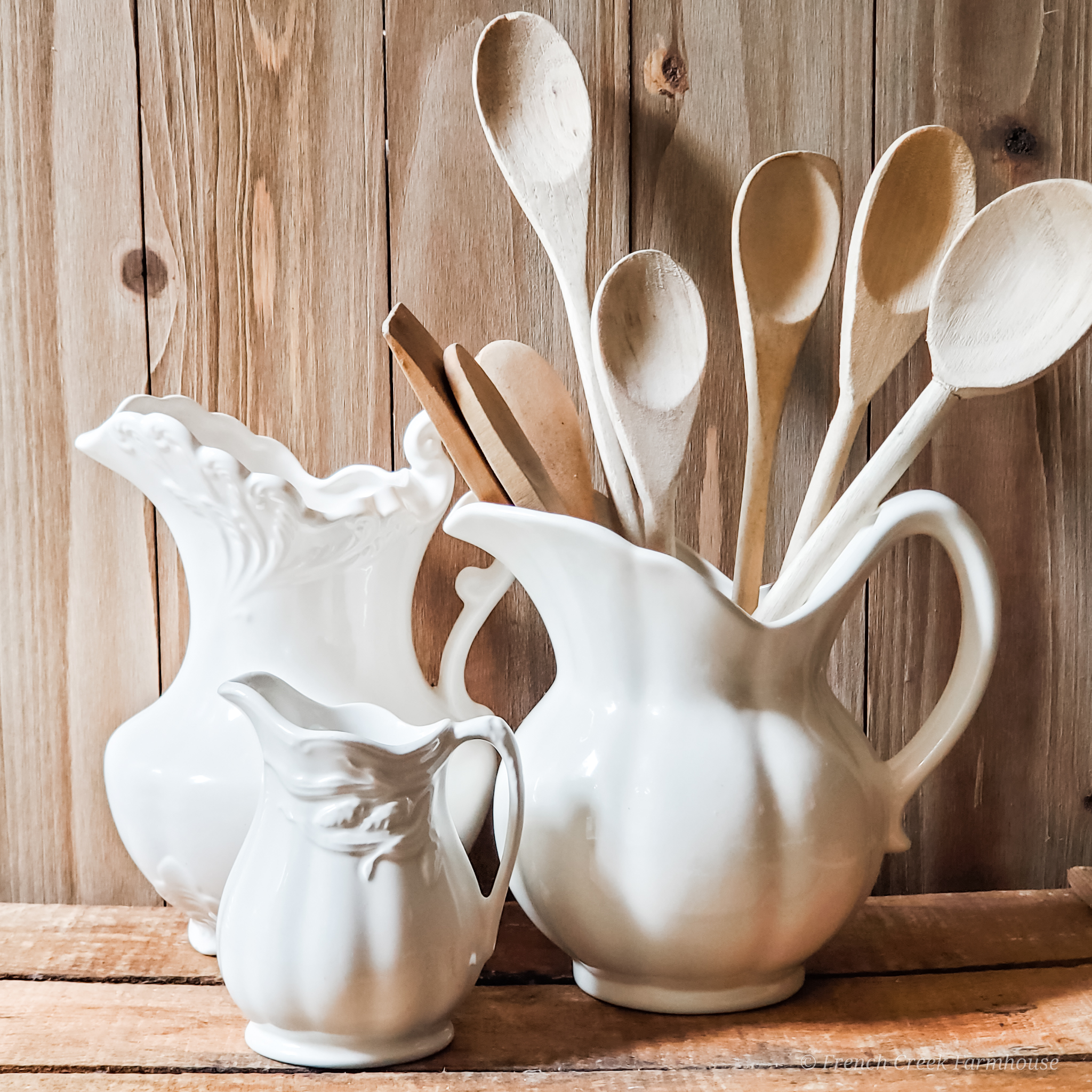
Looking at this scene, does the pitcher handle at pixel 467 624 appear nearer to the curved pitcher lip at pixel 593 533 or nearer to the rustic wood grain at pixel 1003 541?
the curved pitcher lip at pixel 593 533

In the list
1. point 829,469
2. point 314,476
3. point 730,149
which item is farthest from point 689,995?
point 730,149

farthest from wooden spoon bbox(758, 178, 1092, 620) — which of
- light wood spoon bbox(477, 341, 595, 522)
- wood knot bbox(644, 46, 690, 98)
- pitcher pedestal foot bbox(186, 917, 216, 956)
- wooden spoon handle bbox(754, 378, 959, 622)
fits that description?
pitcher pedestal foot bbox(186, 917, 216, 956)

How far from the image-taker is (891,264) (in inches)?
21.2

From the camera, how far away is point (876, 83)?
64cm

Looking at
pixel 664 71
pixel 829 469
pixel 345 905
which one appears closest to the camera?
pixel 345 905

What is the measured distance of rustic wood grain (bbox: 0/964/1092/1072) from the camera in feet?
1.46

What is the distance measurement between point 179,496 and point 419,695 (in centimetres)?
16

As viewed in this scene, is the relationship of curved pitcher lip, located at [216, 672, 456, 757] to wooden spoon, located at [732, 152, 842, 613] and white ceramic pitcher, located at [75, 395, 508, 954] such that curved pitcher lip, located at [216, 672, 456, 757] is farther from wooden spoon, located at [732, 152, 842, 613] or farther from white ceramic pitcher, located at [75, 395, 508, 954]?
→ wooden spoon, located at [732, 152, 842, 613]

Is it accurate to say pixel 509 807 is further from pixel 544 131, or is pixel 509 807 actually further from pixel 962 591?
pixel 544 131

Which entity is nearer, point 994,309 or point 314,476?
point 994,309

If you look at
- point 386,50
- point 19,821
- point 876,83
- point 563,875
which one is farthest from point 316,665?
point 876,83

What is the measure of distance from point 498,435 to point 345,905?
0.71 feet

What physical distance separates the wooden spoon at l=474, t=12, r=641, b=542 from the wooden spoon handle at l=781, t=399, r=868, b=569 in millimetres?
91

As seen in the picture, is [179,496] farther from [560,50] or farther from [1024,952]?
[1024,952]
